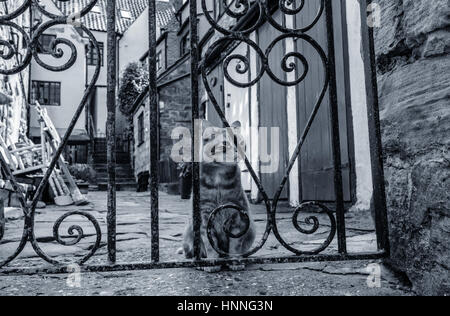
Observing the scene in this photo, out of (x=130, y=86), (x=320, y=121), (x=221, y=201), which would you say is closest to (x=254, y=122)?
(x=320, y=121)

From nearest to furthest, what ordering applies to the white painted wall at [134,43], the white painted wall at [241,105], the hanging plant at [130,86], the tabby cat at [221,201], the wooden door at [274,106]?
the tabby cat at [221,201], the wooden door at [274,106], the white painted wall at [241,105], the hanging plant at [130,86], the white painted wall at [134,43]

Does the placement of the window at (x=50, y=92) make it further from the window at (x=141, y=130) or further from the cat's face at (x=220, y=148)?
the cat's face at (x=220, y=148)

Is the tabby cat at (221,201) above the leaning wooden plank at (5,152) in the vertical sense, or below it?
below

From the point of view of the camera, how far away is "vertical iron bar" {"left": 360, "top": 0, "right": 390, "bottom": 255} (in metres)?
1.57

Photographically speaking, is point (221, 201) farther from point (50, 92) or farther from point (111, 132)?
point (50, 92)

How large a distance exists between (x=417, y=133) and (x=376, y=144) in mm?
217

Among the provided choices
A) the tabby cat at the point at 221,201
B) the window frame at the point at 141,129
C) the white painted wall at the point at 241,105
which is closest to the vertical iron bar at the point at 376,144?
the tabby cat at the point at 221,201

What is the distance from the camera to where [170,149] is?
1380 centimetres

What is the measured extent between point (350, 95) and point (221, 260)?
3.36 metres

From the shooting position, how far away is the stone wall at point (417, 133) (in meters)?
1.26

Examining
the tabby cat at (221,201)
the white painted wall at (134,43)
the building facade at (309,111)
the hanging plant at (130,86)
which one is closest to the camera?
the tabby cat at (221,201)

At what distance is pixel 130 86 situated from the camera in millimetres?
21219

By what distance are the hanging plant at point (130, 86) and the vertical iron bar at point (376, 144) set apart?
66.2 ft
